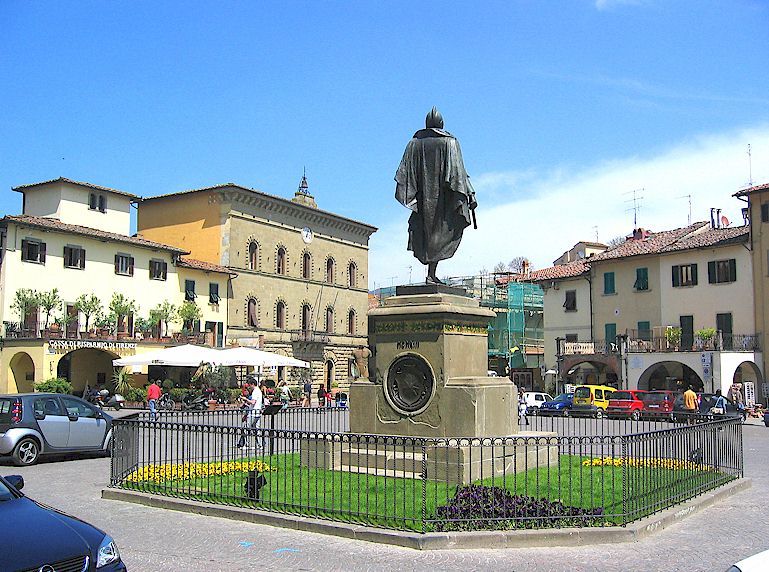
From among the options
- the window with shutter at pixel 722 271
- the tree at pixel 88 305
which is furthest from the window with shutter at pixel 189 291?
the window with shutter at pixel 722 271

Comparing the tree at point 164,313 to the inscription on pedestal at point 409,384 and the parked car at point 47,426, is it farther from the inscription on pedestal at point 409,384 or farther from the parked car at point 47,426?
the inscription on pedestal at point 409,384

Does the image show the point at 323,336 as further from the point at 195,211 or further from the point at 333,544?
the point at 333,544

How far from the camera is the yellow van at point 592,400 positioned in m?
35.9

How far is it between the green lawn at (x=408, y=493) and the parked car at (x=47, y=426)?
18.7 ft

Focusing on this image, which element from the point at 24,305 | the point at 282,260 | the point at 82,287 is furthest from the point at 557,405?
the point at 282,260

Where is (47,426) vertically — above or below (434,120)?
below

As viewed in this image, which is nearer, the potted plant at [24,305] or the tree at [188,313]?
the potted plant at [24,305]

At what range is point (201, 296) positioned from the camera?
51844mm

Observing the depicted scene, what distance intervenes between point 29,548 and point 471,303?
8600 mm

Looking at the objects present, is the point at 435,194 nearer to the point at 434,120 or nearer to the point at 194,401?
the point at 434,120

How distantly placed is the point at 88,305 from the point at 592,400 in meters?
25.8

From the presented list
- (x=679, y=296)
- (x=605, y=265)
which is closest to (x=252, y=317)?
(x=605, y=265)

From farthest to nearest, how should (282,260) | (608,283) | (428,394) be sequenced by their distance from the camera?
1. (282,260)
2. (608,283)
3. (428,394)

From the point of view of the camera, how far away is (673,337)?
44188 millimetres
